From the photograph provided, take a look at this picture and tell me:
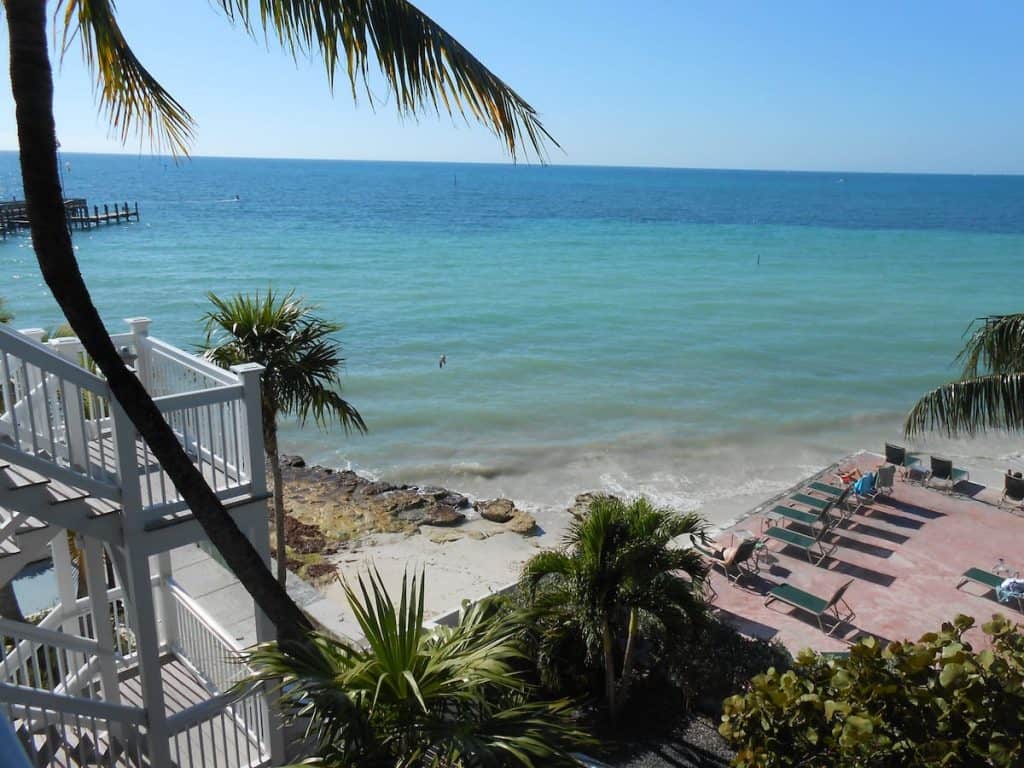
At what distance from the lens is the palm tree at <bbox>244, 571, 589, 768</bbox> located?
3951 millimetres

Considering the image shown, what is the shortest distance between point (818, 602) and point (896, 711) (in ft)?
23.7

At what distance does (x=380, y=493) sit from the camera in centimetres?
1753

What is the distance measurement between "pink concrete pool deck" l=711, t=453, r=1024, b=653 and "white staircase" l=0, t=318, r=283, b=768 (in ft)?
21.8

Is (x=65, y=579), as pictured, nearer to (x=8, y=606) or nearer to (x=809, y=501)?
(x=8, y=606)

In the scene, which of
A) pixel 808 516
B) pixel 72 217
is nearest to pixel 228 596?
pixel 808 516

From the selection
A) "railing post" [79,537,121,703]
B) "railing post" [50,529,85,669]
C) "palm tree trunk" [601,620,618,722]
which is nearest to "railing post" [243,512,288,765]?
"railing post" [79,537,121,703]

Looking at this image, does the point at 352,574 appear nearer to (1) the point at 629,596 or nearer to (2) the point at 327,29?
(1) the point at 629,596

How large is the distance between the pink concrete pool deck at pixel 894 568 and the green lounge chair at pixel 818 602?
0.10 meters

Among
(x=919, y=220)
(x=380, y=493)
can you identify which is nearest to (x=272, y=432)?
(x=380, y=493)

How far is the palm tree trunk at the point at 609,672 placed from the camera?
7980 mm

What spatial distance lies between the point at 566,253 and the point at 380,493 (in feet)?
159

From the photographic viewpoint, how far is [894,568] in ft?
40.5

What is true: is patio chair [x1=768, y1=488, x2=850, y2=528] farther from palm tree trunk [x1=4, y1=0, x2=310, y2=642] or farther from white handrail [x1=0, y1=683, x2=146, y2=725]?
white handrail [x1=0, y1=683, x2=146, y2=725]

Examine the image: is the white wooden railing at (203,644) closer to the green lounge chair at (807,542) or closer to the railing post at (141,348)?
the railing post at (141,348)
